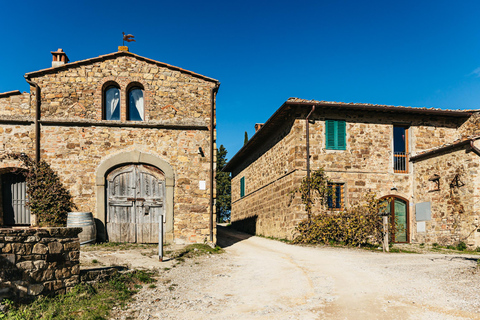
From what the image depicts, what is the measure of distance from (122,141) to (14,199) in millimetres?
3381

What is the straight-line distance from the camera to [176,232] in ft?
32.9

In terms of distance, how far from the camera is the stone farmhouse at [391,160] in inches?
478

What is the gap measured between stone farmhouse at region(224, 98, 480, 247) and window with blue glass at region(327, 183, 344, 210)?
0.12 ft

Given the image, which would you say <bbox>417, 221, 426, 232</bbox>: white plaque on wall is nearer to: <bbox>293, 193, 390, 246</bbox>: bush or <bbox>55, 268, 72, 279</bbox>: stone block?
<bbox>293, 193, 390, 246</bbox>: bush

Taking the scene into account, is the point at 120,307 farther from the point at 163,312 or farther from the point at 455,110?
the point at 455,110

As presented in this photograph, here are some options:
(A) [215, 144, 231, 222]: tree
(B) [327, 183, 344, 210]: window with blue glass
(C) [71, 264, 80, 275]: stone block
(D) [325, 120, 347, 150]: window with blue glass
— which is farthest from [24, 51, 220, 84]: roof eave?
(A) [215, 144, 231, 222]: tree

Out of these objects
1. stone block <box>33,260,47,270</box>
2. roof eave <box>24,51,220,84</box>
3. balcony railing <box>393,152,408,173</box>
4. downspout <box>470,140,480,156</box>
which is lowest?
stone block <box>33,260,47,270</box>

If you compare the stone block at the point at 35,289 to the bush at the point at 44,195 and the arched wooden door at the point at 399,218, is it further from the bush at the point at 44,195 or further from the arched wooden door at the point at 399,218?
the arched wooden door at the point at 399,218

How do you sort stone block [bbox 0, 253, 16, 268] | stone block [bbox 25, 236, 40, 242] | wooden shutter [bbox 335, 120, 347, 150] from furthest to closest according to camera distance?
wooden shutter [bbox 335, 120, 347, 150], stone block [bbox 25, 236, 40, 242], stone block [bbox 0, 253, 16, 268]

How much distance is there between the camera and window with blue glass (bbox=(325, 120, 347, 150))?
510 inches

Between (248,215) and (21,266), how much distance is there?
603 inches

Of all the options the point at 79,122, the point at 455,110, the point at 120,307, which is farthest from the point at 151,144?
the point at 455,110

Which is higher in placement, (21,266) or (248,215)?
(21,266)

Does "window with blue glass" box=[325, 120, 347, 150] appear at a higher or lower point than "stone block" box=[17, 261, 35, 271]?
higher
